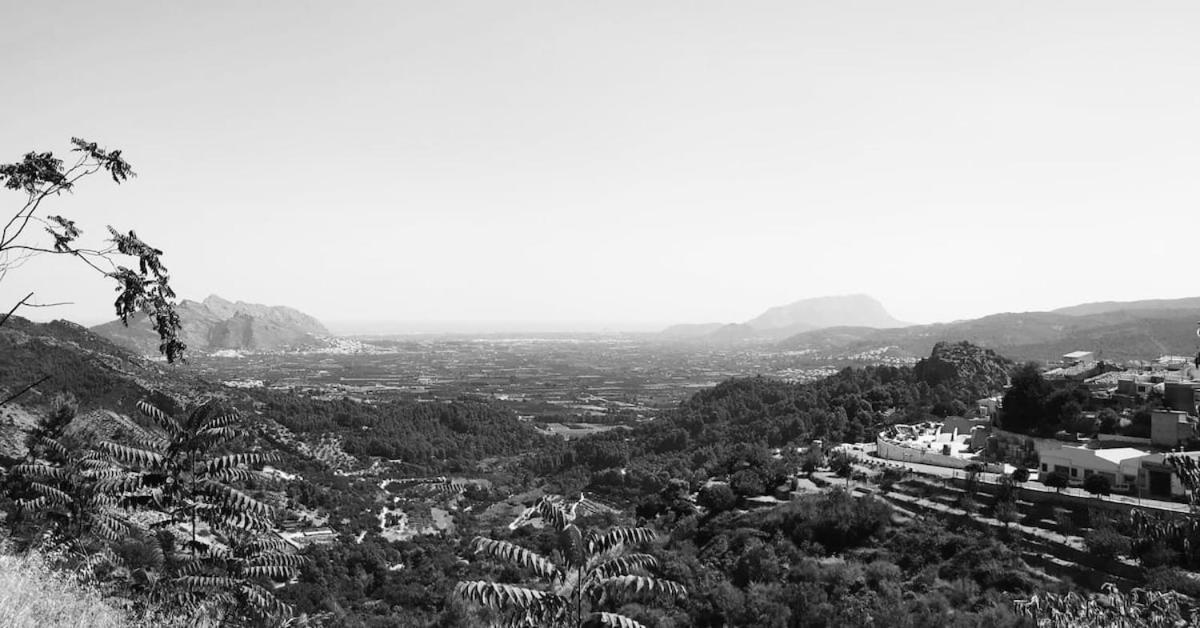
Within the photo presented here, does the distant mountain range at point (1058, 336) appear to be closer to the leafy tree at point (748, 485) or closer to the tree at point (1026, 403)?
the tree at point (1026, 403)

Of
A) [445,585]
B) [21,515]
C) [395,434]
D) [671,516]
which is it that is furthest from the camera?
[395,434]

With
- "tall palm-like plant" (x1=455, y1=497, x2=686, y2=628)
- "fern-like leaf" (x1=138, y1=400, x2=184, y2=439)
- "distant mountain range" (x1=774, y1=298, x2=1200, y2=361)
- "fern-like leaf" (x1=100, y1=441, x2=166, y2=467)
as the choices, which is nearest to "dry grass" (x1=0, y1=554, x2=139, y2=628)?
"fern-like leaf" (x1=100, y1=441, x2=166, y2=467)

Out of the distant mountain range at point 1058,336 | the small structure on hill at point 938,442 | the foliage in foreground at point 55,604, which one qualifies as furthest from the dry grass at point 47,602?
the distant mountain range at point 1058,336

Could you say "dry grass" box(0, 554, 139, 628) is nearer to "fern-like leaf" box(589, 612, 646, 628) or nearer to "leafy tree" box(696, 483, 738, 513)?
"fern-like leaf" box(589, 612, 646, 628)

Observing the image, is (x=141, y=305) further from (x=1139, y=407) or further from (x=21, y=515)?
(x=1139, y=407)

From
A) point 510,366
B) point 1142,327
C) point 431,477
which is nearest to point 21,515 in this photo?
point 431,477

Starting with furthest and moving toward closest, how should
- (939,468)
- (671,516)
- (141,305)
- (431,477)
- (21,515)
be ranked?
(431,477) < (671,516) < (939,468) < (21,515) < (141,305)

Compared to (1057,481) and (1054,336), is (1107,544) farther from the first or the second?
(1054,336)
